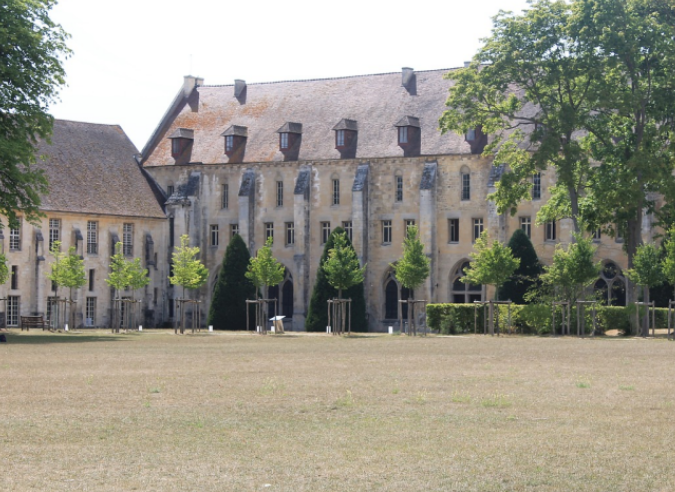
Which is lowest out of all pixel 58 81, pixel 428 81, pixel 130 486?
pixel 130 486

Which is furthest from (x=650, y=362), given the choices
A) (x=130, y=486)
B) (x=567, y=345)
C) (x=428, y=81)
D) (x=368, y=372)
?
(x=428, y=81)

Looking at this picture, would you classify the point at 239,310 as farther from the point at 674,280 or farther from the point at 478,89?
the point at 674,280

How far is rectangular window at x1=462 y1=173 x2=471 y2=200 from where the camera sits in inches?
2968

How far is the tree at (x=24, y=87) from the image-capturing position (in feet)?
158

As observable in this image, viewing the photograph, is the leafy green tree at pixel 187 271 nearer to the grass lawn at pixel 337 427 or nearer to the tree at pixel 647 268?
the tree at pixel 647 268

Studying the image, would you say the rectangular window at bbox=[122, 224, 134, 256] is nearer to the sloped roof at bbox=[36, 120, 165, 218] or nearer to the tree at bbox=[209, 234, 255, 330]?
the sloped roof at bbox=[36, 120, 165, 218]

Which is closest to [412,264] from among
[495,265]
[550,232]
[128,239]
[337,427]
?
[495,265]

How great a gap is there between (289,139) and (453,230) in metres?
12.9

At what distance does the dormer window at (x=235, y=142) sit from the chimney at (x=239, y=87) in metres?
5.35

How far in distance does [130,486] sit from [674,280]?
148 feet

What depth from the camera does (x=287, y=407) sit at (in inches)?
798

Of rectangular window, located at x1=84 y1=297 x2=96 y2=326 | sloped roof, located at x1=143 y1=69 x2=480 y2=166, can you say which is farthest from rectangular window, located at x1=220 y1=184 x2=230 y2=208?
rectangular window, located at x1=84 y1=297 x2=96 y2=326

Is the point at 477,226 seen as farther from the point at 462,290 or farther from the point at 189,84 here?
the point at 189,84

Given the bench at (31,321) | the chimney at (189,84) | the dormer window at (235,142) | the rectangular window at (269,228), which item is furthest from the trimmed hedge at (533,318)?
the chimney at (189,84)
